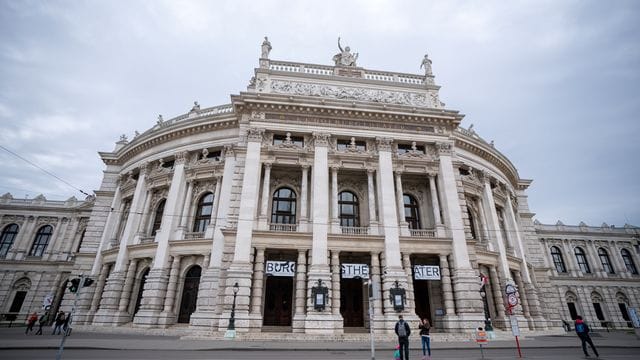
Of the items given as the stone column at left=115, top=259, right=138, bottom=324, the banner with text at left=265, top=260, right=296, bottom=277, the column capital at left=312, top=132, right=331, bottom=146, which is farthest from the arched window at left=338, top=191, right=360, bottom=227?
the stone column at left=115, top=259, right=138, bottom=324

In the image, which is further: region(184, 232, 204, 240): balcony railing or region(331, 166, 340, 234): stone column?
region(184, 232, 204, 240): balcony railing

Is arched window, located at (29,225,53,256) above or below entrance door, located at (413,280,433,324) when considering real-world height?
above

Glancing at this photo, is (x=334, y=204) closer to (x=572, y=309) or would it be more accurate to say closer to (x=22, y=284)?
(x=22, y=284)

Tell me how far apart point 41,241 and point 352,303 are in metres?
45.2

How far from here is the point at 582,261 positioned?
48.8m

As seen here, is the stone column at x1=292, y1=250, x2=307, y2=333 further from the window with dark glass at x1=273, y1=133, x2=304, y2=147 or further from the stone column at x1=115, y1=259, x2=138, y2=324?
the stone column at x1=115, y1=259, x2=138, y2=324

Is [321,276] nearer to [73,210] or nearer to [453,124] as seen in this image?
[453,124]

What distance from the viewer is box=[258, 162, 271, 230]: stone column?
22656 millimetres

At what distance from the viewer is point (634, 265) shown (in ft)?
160

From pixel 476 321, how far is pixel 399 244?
6.98m

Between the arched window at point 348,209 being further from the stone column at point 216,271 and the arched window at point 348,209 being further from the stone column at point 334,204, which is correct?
the stone column at point 216,271

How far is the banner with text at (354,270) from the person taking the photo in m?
21.7

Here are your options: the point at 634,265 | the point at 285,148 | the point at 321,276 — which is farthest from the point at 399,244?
the point at 634,265

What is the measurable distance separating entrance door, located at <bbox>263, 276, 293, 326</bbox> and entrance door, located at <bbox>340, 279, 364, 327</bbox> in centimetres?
400
